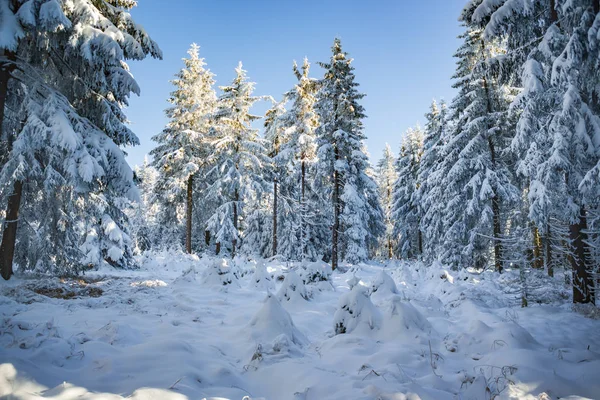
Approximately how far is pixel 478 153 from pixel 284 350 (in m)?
16.2

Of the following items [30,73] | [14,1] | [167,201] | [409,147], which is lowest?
[167,201]

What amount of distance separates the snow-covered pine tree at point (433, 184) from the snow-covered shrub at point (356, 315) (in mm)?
14494

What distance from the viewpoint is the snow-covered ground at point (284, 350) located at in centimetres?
329

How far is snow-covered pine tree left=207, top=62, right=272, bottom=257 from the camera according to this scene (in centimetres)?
2245

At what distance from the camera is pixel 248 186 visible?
22.8m

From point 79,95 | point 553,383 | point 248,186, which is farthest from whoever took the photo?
point 248,186

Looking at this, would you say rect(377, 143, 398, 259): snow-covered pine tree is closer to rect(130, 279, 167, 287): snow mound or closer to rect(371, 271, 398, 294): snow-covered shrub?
rect(371, 271, 398, 294): snow-covered shrub

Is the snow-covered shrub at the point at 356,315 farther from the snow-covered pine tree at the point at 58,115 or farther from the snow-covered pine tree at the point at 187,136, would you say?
the snow-covered pine tree at the point at 187,136

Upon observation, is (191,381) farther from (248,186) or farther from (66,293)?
(248,186)

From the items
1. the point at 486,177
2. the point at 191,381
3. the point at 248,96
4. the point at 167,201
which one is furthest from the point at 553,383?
the point at 167,201

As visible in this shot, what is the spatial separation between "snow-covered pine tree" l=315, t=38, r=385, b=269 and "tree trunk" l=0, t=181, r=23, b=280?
1334 centimetres

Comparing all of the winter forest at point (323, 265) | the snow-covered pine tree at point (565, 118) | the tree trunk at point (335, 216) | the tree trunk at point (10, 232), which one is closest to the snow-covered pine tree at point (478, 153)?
the winter forest at point (323, 265)

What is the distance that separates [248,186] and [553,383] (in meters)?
20.6

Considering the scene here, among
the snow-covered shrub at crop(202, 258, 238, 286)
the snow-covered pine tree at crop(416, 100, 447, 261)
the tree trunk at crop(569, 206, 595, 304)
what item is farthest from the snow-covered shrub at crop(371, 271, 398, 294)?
the snow-covered pine tree at crop(416, 100, 447, 261)
